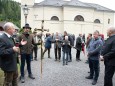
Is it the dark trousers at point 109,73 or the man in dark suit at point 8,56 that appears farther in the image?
the dark trousers at point 109,73

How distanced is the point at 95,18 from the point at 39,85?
5509 centimetres

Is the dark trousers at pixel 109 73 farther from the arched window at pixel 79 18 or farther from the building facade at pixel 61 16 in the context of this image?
the arched window at pixel 79 18

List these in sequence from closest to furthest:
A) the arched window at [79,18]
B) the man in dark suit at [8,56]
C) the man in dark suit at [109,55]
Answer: the man in dark suit at [8,56] < the man in dark suit at [109,55] < the arched window at [79,18]

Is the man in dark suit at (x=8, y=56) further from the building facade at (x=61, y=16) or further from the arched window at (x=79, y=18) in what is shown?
the arched window at (x=79, y=18)

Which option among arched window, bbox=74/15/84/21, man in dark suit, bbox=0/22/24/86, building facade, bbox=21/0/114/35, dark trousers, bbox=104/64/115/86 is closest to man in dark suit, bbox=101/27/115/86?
dark trousers, bbox=104/64/115/86

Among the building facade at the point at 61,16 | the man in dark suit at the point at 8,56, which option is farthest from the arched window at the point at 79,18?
the man in dark suit at the point at 8,56

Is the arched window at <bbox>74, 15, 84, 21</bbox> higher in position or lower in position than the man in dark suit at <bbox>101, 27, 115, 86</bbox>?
higher

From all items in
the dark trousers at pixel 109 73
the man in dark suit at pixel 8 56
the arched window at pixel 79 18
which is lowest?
the dark trousers at pixel 109 73

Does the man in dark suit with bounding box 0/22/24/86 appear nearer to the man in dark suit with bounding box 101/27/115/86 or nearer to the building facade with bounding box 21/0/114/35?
the man in dark suit with bounding box 101/27/115/86

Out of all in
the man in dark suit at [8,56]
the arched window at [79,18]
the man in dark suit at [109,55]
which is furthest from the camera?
the arched window at [79,18]

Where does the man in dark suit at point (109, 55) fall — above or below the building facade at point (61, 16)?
below

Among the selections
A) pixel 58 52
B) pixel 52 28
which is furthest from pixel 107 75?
pixel 52 28

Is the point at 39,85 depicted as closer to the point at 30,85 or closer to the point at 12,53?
the point at 30,85

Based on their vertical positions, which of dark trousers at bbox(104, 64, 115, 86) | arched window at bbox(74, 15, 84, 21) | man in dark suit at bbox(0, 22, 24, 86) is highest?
arched window at bbox(74, 15, 84, 21)
